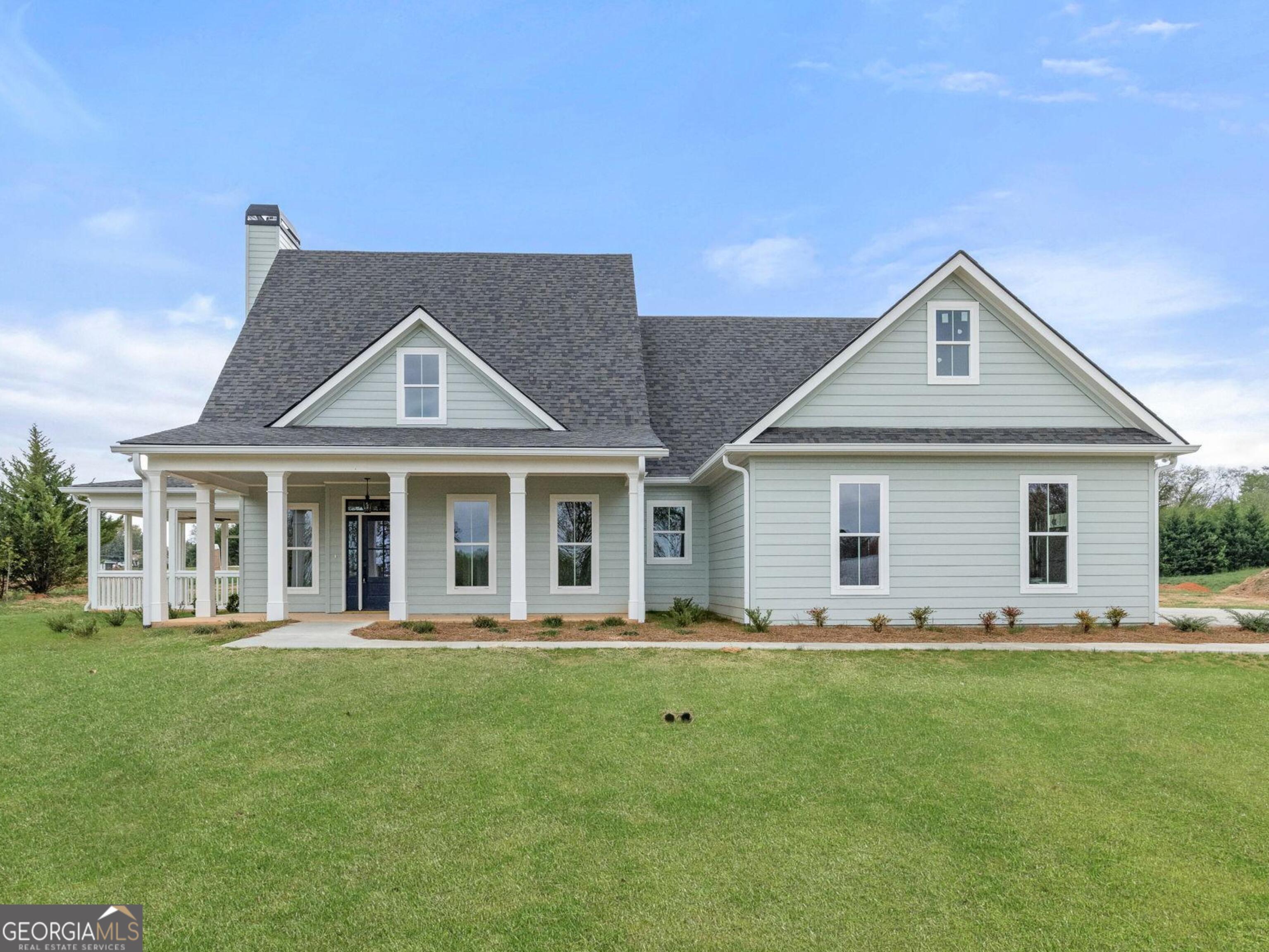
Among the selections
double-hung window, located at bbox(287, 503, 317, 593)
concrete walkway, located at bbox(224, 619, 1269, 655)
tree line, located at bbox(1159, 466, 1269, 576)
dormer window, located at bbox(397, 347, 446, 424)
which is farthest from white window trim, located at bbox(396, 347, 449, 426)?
tree line, located at bbox(1159, 466, 1269, 576)

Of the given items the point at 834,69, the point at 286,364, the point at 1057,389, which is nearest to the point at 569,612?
the point at 286,364

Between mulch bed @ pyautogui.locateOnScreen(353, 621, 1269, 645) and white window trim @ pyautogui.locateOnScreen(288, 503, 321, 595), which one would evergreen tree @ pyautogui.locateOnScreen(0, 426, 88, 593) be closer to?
white window trim @ pyautogui.locateOnScreen(288, 503, 321, 595)

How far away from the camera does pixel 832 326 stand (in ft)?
70.2

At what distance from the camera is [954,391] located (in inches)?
589

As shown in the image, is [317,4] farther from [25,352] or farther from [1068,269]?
[1068,269]

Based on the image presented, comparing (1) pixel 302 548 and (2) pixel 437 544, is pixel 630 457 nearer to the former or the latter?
(2) pixel 437 544

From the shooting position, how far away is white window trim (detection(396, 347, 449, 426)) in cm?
1655

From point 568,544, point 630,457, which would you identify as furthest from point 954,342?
point 568,544

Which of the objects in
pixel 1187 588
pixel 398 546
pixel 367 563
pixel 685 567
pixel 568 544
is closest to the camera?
pixel 398 546

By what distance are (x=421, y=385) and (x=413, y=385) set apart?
0.16m

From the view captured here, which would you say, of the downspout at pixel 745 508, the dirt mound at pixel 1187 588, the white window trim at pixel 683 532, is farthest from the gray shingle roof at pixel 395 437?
the dirt mound at pixel 1187 588

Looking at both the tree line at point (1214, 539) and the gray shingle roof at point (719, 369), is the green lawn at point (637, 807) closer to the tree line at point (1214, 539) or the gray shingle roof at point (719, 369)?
the gray shingle roof at point (719, 369)

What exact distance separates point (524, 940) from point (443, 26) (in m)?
20.6

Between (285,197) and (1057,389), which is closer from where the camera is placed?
(1057,389)
